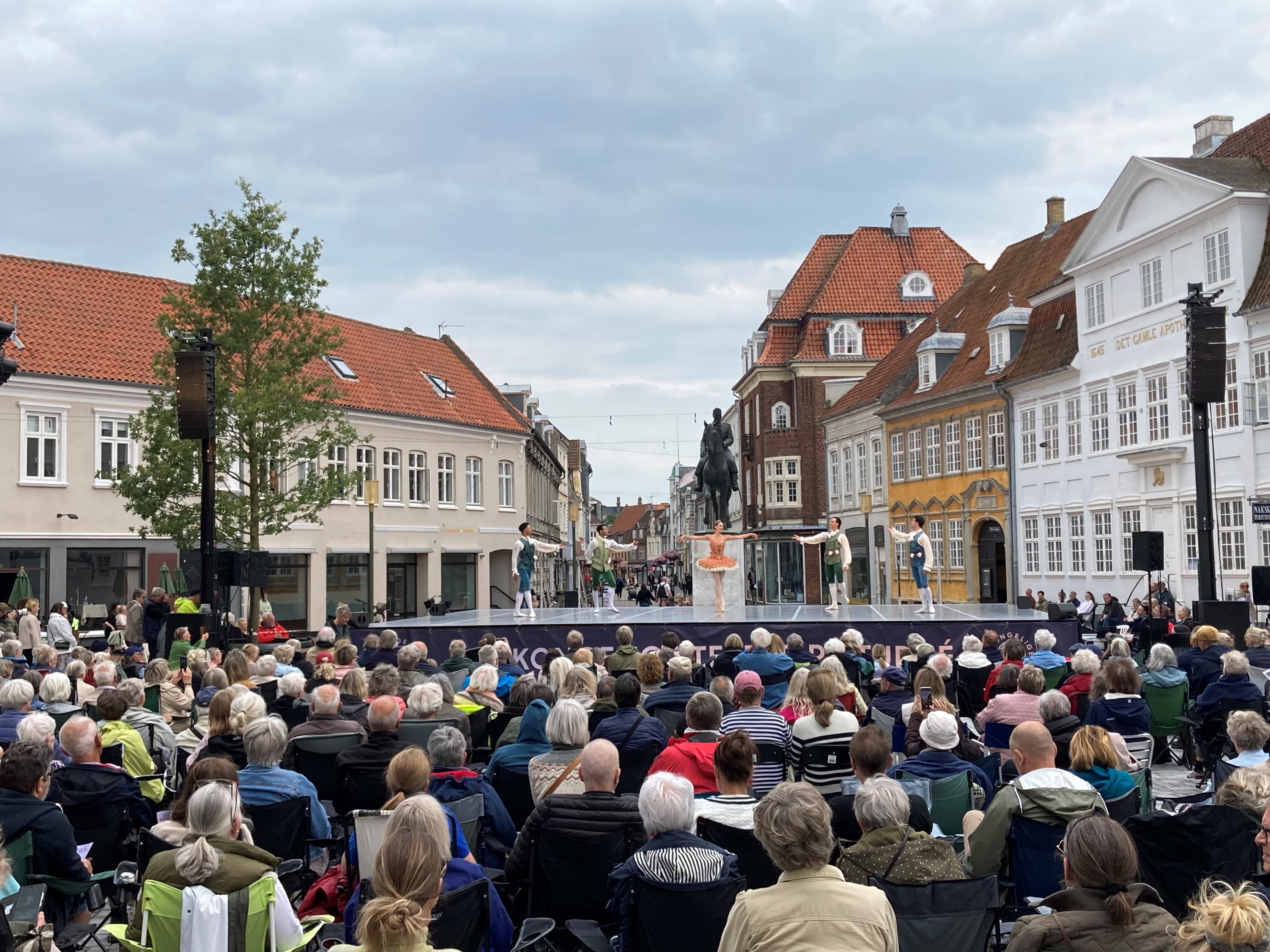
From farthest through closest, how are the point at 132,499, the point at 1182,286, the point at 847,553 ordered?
the point at 1182,286 < the point at 132,499 < the point at 847,553

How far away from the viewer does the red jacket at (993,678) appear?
980 centimetres

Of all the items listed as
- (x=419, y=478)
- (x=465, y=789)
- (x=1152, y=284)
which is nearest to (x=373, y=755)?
(x=465, y=789)

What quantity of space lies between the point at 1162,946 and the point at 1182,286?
28.4 meters

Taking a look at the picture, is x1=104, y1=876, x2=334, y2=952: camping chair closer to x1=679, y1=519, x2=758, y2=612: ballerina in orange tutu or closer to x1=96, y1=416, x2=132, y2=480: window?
x1=679, y1=519, x2=758, y2=612: ballerina in orange tutu

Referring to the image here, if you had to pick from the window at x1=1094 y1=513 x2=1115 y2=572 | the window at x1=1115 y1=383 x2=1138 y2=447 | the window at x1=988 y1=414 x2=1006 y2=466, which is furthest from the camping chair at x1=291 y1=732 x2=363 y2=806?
the window at x1=988 y1=414 x2=1006 y2=466

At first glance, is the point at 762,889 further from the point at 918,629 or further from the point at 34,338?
the point at 34,338

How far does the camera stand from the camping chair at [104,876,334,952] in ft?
14.1

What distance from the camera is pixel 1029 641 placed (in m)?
19.2

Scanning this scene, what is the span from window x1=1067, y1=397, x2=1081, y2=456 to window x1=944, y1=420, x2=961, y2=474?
677cm

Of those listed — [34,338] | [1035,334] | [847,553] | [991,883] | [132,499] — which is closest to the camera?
[991,883]

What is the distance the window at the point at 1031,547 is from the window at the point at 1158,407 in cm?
642

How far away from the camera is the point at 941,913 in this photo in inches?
179

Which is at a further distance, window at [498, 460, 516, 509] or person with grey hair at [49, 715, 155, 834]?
window at [498, 460, 516, 509]

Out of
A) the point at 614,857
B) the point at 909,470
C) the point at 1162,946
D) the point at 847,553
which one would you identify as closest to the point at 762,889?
the point at 1162,946
